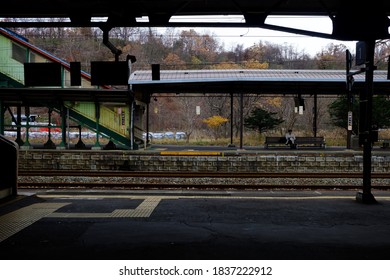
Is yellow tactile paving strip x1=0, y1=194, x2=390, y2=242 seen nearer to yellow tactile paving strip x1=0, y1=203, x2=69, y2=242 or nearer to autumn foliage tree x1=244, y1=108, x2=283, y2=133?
yellow tactile paving strip x1=0, y1=203, x2=69, y2=242

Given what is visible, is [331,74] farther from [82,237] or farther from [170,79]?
[82,237]

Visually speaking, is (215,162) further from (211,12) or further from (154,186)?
(211,12)

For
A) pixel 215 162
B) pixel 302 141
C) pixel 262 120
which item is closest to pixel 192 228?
pixel 215 162

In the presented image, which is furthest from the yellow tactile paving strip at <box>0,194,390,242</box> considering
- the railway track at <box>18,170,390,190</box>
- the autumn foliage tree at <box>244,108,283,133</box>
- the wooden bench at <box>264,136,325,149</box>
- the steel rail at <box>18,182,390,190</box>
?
the autumn foliage tree at <box>244,108,283,133</box>

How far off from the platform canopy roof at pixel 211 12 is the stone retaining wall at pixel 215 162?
420 inches

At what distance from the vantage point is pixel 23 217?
252 inches

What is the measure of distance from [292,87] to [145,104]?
939 centimetres

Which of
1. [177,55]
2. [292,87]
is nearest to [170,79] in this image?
[292,87]

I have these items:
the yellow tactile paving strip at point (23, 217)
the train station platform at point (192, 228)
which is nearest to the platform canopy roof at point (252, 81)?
the train station platform at point (192, 228)

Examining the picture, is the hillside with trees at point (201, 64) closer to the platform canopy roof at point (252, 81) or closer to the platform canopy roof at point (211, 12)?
the platform canopy roof at point (252, 81)

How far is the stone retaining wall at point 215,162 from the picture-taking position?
1725 cm

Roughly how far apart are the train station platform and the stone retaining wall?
877 cm

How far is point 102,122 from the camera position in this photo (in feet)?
68.0

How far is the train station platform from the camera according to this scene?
448 centimetres
